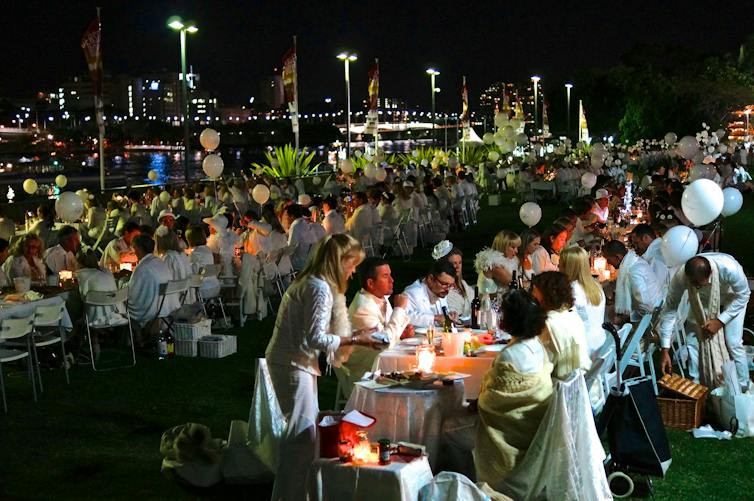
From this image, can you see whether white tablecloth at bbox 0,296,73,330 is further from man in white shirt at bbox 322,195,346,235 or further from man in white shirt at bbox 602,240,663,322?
man in white shirt at bbox 322,195,346,235

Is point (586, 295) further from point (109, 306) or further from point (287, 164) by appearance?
point (287, 164)

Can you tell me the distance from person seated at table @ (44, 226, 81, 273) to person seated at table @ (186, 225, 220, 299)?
1.34 m

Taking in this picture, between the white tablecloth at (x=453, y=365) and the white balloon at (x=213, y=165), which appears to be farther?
the white balloon at (x=213, y=165)

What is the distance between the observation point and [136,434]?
7711 mm

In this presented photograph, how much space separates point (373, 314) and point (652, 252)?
4144mm

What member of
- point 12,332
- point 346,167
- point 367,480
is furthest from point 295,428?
point 346,167

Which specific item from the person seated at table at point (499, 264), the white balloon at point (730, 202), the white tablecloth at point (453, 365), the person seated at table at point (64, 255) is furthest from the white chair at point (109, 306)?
the white balloon at point (730, 202)

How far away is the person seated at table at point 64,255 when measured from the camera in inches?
440

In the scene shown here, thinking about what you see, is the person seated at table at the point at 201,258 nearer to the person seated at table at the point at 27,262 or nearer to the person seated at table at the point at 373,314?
the person seated at table at the point at 27,262

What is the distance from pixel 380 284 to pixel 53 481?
8.58ft

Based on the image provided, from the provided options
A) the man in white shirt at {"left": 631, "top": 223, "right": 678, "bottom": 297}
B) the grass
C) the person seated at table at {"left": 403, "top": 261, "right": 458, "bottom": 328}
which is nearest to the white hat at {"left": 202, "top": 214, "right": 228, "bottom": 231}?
the grass

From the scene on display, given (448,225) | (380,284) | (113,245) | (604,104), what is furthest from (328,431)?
(604,104)

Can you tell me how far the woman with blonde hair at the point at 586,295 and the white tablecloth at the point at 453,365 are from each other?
3.49ft

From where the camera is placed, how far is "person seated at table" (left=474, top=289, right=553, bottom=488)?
5.45 m
